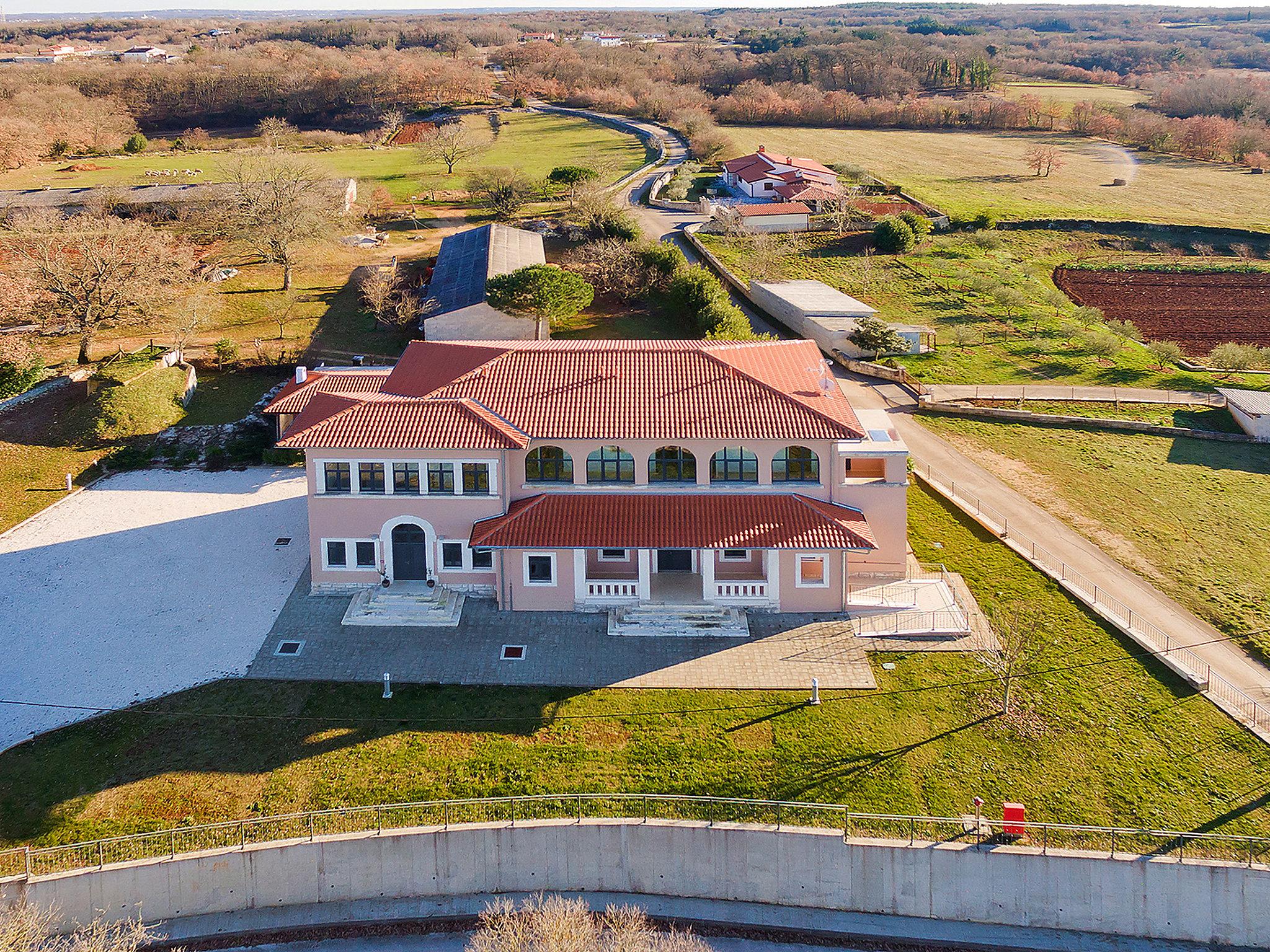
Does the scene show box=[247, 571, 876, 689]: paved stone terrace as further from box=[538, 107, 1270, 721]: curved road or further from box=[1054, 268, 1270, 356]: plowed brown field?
box=[1054, 268, 1270, 356]: plowed brown field

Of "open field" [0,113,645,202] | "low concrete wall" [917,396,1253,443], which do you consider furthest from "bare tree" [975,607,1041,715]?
"open field" [0,113,645,202]

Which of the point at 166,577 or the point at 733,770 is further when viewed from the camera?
the point at 166,577

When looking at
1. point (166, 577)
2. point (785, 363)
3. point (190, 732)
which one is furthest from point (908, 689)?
point (166, 577)

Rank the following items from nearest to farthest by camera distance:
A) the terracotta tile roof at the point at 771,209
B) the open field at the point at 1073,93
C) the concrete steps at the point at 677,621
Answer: the concrete steps at the point at 677,621 → the terracotta tile roof at the point at 771,209 → the open field at the point at 1073,93

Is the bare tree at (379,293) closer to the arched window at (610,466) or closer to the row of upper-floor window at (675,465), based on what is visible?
the row of upper-floor window at (675,465)

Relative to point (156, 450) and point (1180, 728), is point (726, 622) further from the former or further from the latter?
point (156, 450)

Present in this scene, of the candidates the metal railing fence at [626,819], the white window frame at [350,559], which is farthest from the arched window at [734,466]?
the white window frame at [350,559]
